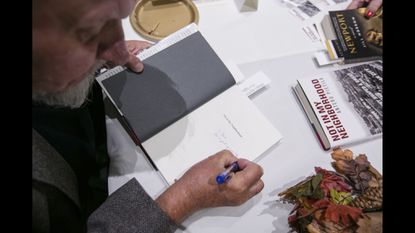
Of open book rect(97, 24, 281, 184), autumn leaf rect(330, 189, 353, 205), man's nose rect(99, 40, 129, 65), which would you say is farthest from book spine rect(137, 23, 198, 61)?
autumn leaf rect(330, 189, 353, 205)

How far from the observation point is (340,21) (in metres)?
1.11

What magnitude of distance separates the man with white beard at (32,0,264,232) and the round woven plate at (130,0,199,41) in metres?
0.21

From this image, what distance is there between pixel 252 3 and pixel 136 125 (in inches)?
21.7

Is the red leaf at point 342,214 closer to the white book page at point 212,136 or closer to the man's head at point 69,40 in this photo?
the white book page at point 212,136

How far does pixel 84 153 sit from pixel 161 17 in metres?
0.50

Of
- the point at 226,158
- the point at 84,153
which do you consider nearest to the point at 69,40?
the point at 84,153

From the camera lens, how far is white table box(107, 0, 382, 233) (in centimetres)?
85

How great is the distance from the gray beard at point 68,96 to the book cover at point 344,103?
0.55 m

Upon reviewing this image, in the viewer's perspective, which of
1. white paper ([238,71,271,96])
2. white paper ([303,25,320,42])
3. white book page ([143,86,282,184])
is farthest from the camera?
white paper ([303,25,320,42])

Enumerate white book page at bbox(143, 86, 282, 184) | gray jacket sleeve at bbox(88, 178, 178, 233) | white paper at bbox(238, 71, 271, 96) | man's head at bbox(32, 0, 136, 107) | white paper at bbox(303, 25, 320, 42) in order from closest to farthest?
man's head at bbox(32, 0, 136, 107) < gray jacket sleeve at bbox(88, 178, 178, 233) < white book page at bbox(143, 86, 282, 184) < white paper at bbox(238, 71, 271, 96) < white paper at bbox(303, 25, 320, 42)

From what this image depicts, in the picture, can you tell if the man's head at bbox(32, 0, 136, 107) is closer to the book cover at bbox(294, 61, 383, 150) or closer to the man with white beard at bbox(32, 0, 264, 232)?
the man with white beard at bbox(32, 0, 264, 232)

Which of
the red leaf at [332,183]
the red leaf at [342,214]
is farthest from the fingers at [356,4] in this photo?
the red leaf at [342,214]

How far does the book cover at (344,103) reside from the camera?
3.10 feet

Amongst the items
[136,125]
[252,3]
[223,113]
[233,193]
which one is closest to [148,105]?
[136,125]
